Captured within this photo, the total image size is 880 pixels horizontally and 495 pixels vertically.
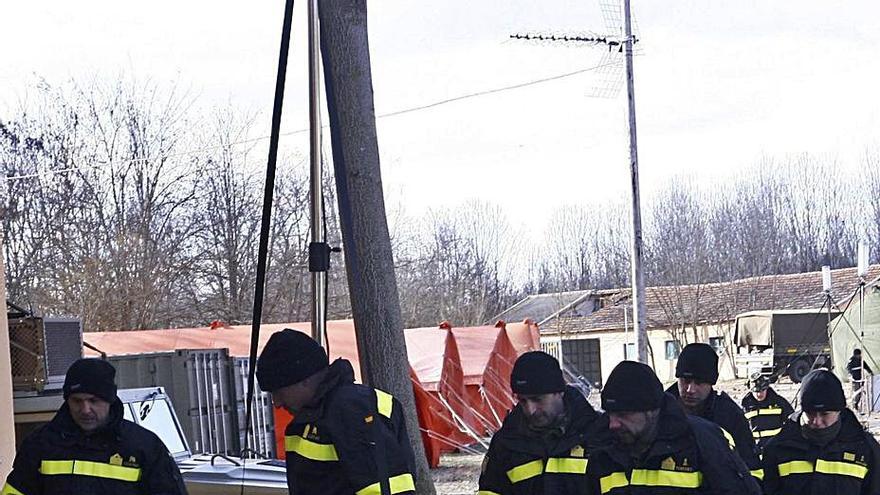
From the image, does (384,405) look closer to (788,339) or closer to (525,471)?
(525,471)

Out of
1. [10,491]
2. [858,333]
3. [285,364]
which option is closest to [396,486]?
[285,364]

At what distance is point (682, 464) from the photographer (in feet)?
17.2

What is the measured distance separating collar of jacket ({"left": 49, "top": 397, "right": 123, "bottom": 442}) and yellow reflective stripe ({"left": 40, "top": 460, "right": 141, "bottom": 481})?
4.5 inches

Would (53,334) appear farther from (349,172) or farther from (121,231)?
(121,231)

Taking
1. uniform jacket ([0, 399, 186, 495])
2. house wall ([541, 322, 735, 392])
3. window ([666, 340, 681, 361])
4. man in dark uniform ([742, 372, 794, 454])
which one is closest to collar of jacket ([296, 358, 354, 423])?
uniform jacket ([0, 399, 186, 495])

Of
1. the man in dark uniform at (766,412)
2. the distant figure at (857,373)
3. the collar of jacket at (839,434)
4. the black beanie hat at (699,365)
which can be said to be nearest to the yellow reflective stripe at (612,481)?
the black beanie hat at (699,365)

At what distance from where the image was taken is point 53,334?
1055 cm

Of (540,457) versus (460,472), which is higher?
(540,457)

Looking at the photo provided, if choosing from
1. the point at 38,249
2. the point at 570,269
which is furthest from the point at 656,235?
the point at 38,249

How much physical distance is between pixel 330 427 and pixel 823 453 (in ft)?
12.0

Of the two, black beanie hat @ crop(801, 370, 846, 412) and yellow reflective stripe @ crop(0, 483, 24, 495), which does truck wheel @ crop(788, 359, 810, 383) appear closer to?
black beanie hat @ crop(801, 370, 846, 412)

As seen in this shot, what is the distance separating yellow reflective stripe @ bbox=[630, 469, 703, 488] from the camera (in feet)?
17.1

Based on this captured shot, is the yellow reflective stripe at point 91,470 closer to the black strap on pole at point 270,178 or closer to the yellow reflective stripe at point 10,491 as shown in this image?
the yellow reflective stripe at point 10,491

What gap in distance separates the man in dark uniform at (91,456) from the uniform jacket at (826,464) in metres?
3.55
